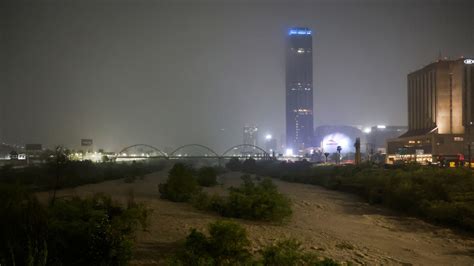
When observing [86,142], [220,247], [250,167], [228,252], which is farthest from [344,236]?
[86,142]

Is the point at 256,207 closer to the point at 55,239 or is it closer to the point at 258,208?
the point at 258,208

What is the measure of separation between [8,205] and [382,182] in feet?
95.3

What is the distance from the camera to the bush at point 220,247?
9.86 metres

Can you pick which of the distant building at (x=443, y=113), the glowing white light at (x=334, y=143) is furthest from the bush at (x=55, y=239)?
the glowing white light at (x=334, y=143)

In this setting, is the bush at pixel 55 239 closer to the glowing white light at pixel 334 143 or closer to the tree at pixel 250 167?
the tree at pixel 250 167

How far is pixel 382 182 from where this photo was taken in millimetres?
33500

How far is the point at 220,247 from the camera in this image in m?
10.3

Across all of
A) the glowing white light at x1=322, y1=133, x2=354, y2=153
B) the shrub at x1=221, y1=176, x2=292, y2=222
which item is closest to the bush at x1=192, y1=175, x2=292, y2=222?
the shrub at x1=221, y1=176, x2=292, y2=222

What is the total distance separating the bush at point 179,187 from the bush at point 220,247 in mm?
Answer: 13650

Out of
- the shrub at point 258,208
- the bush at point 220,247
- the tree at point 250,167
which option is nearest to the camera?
the bush at point 220,247

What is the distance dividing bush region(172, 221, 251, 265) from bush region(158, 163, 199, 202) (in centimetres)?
1365

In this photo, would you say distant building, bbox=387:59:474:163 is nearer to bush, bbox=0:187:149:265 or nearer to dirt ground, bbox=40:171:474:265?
dirt ground, bbox=40:171:474:265

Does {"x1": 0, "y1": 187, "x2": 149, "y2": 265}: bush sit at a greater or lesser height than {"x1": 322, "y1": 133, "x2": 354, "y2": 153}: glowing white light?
lesser

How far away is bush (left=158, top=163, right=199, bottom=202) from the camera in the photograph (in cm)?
2474
